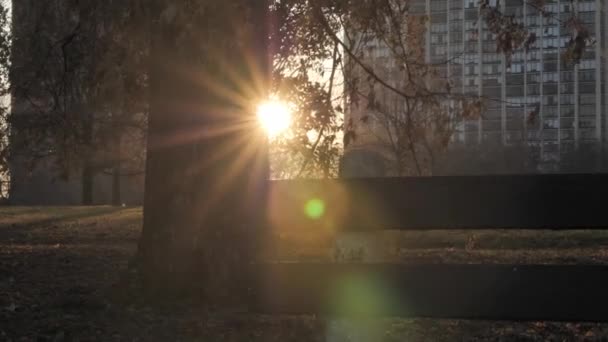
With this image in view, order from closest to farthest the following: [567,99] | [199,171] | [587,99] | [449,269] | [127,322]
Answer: [449,269] < [127,322] < [199,171] < [567,99] < [587,99]

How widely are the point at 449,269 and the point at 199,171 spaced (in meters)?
2.28

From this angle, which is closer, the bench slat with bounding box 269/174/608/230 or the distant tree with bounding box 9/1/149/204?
the bench slat with bounding box 269/174/608/230

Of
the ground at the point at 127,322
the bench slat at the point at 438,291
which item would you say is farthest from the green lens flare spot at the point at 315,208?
the ground at the point at 127,322

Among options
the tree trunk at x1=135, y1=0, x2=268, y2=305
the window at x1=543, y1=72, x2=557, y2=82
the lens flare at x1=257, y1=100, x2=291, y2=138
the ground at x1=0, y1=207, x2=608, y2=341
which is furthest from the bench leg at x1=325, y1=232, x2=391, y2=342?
the window at x1=543, y1=72, x2=557, y2=82

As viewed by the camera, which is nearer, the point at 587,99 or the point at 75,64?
the point at 75,64

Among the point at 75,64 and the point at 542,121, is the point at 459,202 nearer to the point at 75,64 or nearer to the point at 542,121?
the point at 75,64

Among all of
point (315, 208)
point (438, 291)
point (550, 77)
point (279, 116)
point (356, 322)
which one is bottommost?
point (356, 322)

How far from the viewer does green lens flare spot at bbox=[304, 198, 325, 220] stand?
4051 mm

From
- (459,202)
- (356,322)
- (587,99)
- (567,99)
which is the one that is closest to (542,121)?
(567,99)

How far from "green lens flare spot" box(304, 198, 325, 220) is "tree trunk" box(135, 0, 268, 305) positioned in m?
0.61

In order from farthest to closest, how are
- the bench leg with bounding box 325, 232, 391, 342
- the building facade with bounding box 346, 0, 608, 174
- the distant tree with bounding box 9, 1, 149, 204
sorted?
the building facade with bounding box 346, 0, 608, 174 < the distant tree with bounding box 9, 1, 149, 204 < the bench leg with bounding box 325, 232, 391, 342

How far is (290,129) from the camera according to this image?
896 centimetres

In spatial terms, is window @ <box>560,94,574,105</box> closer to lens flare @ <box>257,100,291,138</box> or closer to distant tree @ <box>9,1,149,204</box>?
distant tree @ <box>9,1,149,204</box>

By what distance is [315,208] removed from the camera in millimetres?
4102
